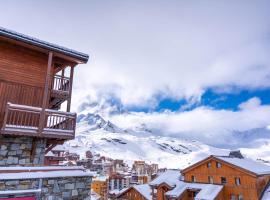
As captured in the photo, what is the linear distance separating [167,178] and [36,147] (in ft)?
110

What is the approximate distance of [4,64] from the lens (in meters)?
10.9

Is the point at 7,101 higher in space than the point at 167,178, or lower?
higher

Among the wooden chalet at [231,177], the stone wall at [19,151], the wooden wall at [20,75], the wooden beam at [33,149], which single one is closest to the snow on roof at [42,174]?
the stone wall at [19,151]

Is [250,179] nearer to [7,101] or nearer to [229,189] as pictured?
[229,189]

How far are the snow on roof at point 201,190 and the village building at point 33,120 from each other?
979 inches

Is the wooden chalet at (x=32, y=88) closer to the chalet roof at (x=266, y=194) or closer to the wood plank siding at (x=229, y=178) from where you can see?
the wood plank siding at (x=229, y=178)

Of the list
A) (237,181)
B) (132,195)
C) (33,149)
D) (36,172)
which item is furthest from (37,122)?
(132,195)

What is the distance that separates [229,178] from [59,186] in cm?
3016

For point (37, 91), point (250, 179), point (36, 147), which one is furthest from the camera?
point (250, 179)

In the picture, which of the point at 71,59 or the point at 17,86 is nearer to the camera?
the point at 17,86

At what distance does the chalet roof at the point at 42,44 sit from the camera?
10271mm

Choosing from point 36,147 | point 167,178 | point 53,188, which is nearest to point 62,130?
point 36,147

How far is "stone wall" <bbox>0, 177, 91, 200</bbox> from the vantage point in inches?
312

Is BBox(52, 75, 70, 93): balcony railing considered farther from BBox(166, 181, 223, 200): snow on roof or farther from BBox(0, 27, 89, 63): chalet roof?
BBox(166, 181, 223, 200): snow on roof
